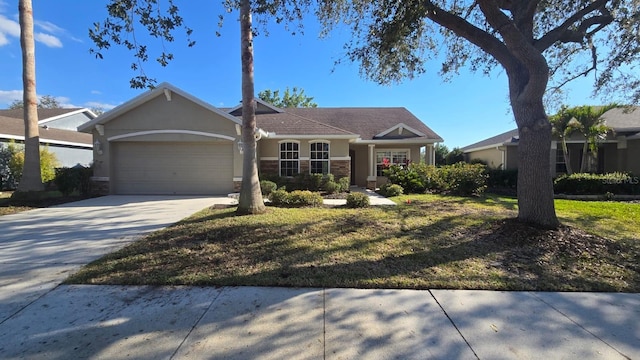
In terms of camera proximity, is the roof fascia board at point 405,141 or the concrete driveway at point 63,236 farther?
the roof fascia board at point 405,141

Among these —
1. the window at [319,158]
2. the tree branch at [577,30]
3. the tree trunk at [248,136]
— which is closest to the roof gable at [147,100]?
the window at [319,158]

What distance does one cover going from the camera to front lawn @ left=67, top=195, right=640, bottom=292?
14.1ft

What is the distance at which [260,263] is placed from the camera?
4887mm

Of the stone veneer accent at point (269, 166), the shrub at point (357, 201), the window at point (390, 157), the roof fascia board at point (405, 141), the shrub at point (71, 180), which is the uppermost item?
the roof fascia board at point (405, 141)

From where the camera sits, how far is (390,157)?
718 inches

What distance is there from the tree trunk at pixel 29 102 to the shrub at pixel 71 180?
89 centimetres

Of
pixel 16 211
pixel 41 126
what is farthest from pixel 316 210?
pixel 41 126

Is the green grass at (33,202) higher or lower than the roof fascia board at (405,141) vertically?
lower

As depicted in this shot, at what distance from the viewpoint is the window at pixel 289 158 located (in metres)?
15.6

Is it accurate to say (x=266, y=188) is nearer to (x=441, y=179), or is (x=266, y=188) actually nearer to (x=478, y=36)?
(x=441, y=179)

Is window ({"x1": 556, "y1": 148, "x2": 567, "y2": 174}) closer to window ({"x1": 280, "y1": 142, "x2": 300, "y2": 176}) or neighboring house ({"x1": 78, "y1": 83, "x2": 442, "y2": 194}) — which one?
neighboring house ({"x1": 78, "y1": 83, "x2": 442, "y2": 194})

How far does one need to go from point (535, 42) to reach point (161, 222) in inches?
376

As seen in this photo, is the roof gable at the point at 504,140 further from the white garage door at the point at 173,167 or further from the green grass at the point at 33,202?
the green grass at the point at 33,202

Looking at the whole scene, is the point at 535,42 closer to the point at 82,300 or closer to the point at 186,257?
the point at 186,257
